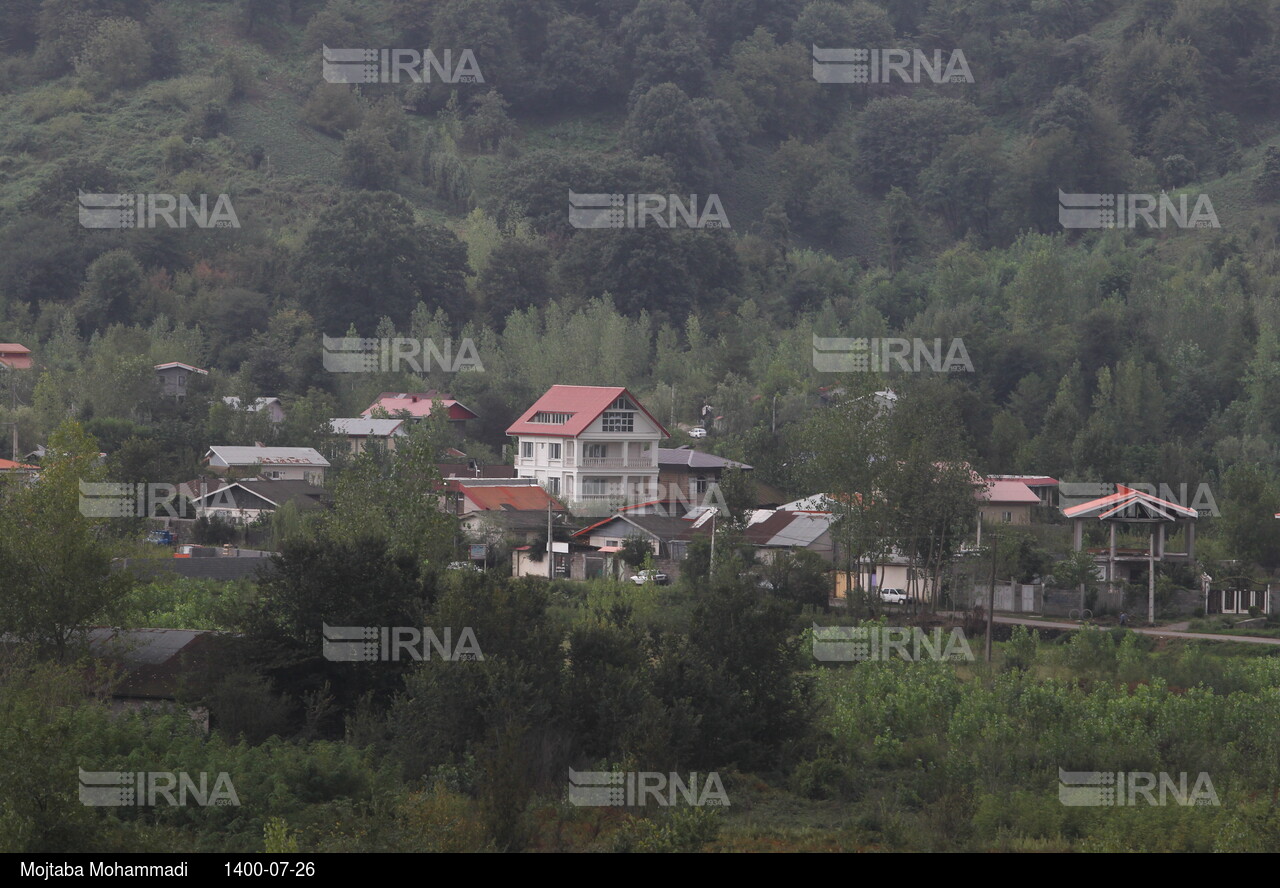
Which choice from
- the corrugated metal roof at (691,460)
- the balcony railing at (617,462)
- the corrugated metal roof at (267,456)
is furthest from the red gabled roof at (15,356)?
the corrugated metal roof at (691,460)

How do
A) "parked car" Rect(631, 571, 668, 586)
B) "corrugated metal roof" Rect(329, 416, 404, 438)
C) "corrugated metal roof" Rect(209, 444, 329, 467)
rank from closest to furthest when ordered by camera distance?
"parked car" Rect(631, 571, 668, 586), "corrugated metal roof" Rect(209, 444, 329, 467), "corrugated metal roof" Rect(329, 416, 404, 438)

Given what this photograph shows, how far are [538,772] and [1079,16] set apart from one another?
85082 mm

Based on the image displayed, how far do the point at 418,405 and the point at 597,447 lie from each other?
9968 mm

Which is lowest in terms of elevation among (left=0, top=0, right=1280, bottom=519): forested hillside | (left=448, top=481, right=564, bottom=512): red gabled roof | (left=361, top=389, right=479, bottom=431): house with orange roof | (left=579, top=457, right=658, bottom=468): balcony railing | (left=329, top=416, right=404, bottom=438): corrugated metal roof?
(left=448, top=481, right=564, bottom=512): red gabled roof

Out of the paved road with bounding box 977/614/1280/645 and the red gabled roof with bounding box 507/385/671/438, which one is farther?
the red gabled roof with bounding box 507/385/671/438

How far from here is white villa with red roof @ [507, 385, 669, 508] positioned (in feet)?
134

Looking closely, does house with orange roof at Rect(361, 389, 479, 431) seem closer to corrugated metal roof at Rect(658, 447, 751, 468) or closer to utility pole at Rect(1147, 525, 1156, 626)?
corrugated metal roof at Rect(658, 447, 751, 468)

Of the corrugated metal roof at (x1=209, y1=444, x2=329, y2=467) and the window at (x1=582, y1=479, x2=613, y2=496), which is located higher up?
the corrugated metal roof at (x1=209, y1=444, x2=329, y2=467)

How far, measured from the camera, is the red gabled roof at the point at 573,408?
134 feet

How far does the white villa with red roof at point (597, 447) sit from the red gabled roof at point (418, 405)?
7.58 m

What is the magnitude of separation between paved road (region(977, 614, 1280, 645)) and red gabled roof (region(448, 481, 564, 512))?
11.9m

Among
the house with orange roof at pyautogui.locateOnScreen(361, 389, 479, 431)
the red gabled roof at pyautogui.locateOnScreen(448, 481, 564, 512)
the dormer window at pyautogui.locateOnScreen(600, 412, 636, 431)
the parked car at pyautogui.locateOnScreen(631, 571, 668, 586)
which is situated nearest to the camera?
the parked car at pyautogui.locateOnScreen(631, 571, 668, 586)

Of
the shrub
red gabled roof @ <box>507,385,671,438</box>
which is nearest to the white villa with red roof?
red gabled roof @ <box>507,385,671,438</box>

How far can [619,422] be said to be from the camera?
41.2m
